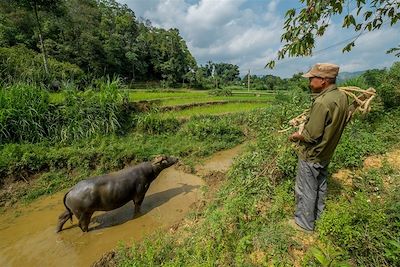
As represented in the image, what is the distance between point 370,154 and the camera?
5.86 metres

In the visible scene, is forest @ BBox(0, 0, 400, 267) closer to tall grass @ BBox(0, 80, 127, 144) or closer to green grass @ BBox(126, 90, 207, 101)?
tall grass @ BBox(0, 80, 127, 144)

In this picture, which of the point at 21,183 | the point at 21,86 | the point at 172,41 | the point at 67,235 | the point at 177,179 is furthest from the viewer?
the point at 172,41

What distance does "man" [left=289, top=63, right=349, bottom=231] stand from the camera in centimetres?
299

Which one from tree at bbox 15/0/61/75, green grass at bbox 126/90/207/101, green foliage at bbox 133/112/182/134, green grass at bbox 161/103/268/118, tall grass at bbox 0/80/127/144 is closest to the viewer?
tall grass at bbox 0/80/127/144

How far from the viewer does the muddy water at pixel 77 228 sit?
4.57m

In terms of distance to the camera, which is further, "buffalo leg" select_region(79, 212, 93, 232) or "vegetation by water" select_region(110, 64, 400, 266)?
"buffalo leg" select_region(79, 212, 93, 232)

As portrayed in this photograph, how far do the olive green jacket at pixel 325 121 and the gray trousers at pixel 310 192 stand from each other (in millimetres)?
204

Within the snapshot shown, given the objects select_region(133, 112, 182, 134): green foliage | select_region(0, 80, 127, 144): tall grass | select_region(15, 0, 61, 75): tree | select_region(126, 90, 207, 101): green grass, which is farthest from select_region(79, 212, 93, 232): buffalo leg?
select_region(15, 0, 61, 75): tree

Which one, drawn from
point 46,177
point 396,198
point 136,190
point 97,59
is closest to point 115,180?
point 136,190

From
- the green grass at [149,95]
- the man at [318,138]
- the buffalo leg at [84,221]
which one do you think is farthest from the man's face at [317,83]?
the green grass at [149,95]

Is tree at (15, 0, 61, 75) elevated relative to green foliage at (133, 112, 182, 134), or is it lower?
elevated

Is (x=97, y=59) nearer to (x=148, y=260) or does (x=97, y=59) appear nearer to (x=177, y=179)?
(x=177, y=179)

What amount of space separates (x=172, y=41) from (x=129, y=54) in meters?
10.3

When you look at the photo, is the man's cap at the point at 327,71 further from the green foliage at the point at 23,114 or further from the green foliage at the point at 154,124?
the green foliage at the point at 154,124
